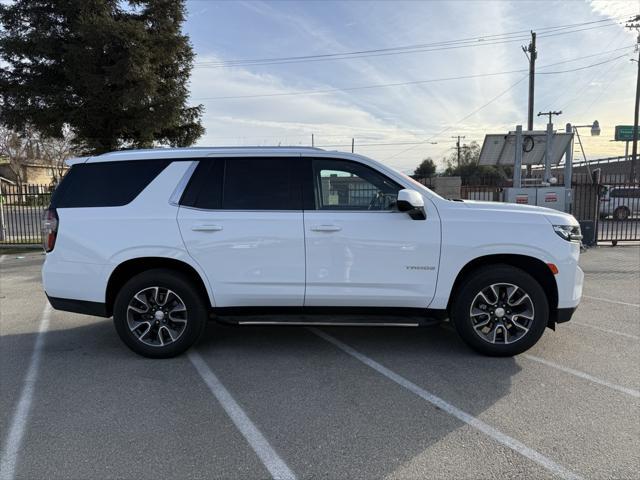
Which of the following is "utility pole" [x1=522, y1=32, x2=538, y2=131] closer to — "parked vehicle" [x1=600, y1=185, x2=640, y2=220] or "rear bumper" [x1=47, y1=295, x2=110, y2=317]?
"parked vehicle" [x1=600, y1=185, x2=640, y2=220]

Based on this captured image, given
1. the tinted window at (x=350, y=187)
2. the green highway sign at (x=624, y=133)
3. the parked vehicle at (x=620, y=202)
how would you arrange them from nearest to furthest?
the tinted window at (x=350, y=187) < the parked vehicle at (x=620, y=202) < the green highway sign at (x=624, y=133)

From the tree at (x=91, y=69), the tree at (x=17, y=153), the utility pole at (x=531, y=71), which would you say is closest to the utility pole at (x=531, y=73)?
the utility pole at (x=531, y=71)

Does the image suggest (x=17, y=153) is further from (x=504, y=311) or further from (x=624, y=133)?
(x=624, y=133)

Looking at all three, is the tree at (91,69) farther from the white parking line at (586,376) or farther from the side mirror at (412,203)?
the white parking line at (586,376)

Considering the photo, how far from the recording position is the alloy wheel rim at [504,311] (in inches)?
171

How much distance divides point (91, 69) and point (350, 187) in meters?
12.0

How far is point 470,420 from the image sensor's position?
3.33 metres

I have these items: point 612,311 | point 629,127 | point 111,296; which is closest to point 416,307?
point 111,296

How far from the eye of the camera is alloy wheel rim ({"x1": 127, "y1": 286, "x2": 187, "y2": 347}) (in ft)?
14.7

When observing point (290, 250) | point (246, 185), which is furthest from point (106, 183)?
point (290, 250)

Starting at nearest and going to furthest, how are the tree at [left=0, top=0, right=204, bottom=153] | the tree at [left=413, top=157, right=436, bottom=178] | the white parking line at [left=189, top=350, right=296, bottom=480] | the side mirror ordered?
the white parking line at [left=189, top=350, right=296, bottom=480], the side mirror, the tree at [left=0, top=0, right=204, bottom=153], the tree at [left=413, top=157, right=436, bottom=178]

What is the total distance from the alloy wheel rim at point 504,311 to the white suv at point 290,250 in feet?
0.04

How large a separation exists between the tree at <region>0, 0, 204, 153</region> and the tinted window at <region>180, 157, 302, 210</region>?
1066 centimetres

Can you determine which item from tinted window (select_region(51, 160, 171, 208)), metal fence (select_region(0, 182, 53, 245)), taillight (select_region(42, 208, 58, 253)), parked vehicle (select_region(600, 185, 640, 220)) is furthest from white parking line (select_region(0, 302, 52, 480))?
parked vehicle (select_region(600, 185, 640, 220))
